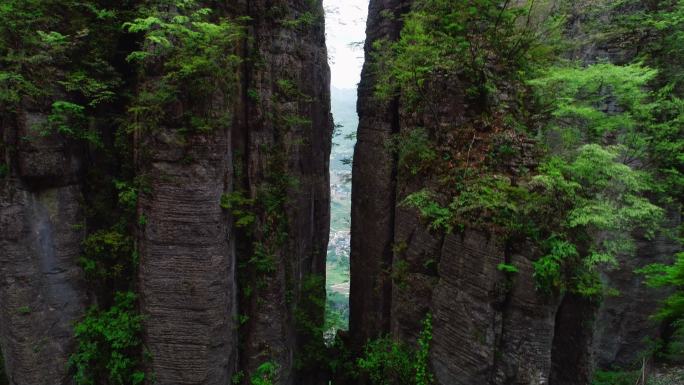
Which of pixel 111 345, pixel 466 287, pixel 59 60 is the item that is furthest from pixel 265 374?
pixel 59 60

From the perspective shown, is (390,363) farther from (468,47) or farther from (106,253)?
(468,47)

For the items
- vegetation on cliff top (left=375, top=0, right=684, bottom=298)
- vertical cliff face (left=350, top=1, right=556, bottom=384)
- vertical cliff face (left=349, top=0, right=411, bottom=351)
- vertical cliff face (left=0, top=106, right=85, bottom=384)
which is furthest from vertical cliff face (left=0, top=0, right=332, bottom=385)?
vegetation on cliff top (left=375, top=0, right=684, bottom=298)

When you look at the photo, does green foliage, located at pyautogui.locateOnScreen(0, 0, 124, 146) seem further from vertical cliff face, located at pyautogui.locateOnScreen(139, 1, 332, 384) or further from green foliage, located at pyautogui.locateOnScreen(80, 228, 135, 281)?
green foliage, located at pyautogui.locateOnScreen(80, 228, 135, 281)

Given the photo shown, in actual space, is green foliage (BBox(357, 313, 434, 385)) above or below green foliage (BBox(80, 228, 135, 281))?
below

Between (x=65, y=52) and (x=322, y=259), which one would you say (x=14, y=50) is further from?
(x=322, y=259)

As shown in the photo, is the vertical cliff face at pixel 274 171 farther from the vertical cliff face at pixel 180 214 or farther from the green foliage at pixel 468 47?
the green foliage at pixel 468 47
